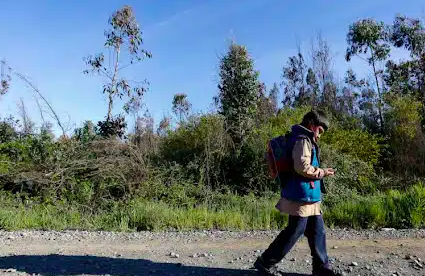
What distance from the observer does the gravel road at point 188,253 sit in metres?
4.58

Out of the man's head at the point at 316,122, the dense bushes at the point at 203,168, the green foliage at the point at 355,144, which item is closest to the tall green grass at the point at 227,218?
the dense bushes at the point at 203,168

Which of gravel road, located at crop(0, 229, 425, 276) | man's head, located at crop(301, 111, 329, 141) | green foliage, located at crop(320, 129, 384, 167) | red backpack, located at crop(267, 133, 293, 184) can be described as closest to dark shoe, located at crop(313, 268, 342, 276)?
gravel road, located at crop(0, 229, 425, 276)

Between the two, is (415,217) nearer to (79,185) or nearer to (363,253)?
(363,253)

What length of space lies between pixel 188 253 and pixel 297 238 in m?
1.69

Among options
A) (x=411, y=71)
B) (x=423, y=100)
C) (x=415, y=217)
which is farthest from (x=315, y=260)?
(x=411, y=71)

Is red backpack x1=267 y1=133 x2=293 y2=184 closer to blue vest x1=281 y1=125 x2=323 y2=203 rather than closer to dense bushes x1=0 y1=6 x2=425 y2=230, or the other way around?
blue vest x1=281 y1=125 x2=323 y2=203

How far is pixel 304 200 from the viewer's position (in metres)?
4.09

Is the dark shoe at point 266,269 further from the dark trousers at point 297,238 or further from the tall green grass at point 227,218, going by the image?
the tall green grass at point 227,218

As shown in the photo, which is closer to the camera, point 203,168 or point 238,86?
point 203,168

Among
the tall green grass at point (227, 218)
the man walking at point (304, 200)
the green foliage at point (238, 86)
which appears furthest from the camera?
the green foliage at point (238, 86)

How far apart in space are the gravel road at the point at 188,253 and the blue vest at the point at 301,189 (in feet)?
2.92

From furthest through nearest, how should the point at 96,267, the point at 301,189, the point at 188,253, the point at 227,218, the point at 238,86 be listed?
the point at 238,86 → the point at 227,218 → the point at 188,253 → the point at 96,267 → the point at 301,189

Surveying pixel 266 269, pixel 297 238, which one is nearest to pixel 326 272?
pixel 297 238

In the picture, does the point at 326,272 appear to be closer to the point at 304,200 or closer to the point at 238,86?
the point at 304,200
